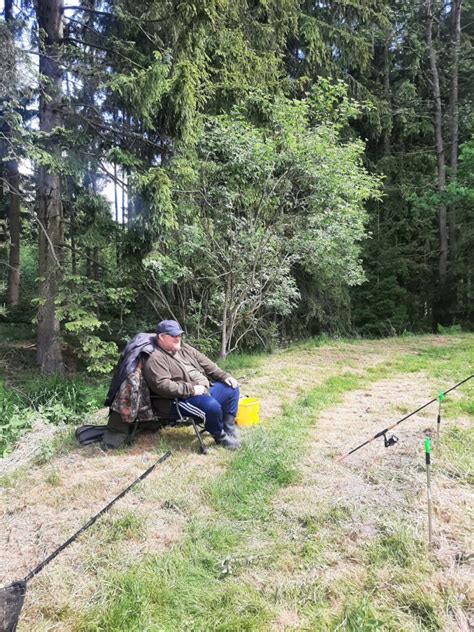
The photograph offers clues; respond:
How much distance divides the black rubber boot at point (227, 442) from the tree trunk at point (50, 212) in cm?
350

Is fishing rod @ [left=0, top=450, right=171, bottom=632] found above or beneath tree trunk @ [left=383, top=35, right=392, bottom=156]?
beneath

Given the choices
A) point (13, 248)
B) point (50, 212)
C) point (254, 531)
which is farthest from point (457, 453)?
point (13, 248)

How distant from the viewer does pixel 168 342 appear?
3.67 m

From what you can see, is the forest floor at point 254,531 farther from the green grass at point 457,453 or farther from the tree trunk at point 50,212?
the tree trunk at point 50,212

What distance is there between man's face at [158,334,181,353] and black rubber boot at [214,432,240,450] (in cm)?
81

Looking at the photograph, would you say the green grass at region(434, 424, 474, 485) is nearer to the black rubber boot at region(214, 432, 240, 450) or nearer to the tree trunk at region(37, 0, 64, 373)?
the black rubber boot at region(214, 432, 240, 450)

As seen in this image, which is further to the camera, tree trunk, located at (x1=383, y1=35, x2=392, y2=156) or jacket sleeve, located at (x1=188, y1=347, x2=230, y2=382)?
tree trunk, located at (x1=383, y1=35, x2=392, y2=156)

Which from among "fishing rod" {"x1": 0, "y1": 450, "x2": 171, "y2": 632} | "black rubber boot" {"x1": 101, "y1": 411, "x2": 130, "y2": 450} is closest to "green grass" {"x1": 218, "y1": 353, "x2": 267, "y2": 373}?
"black rubber boot" {"x1": 101, "y1": 411, "x2": 130, "y2": 450}

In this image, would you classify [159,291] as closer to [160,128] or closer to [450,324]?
[160,128]

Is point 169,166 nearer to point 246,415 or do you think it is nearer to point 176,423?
point 246,415

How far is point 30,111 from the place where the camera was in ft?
Answer: 22.8

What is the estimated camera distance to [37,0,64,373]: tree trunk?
20.7 feet

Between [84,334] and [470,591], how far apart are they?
526 cm

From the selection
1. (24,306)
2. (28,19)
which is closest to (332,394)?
(28,19)
